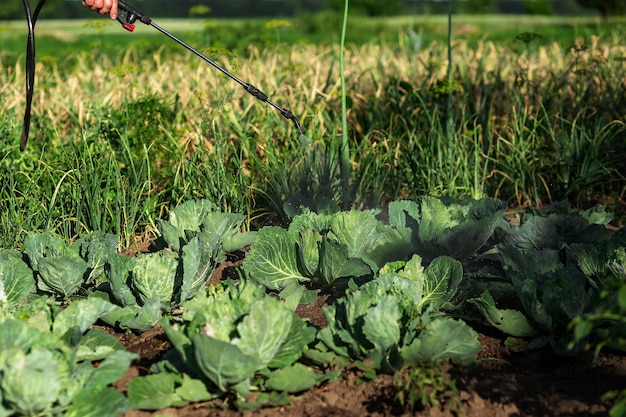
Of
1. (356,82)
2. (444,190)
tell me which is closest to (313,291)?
(444,190)

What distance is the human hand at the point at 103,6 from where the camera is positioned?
3080 millimetres

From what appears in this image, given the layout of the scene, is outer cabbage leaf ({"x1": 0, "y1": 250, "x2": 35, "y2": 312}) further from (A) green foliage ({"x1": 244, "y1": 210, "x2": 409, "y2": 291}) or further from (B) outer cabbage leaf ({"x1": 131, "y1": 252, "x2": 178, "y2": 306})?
(A) green foliage ({"x1": 244, "y1": 210, "x2": 409, "y2": 291})

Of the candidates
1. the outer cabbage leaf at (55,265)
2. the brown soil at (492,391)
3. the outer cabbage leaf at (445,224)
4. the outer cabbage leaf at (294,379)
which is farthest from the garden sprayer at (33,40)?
the outer cabbage leaf at (294,379)

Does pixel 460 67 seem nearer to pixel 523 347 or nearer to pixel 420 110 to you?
pixel 420 110

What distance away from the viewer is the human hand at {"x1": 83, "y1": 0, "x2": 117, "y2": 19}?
3.08m

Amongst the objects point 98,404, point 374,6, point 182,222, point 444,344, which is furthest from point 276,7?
point 98,404

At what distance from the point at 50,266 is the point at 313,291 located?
3.09 ft

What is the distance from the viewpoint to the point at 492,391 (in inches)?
89.1

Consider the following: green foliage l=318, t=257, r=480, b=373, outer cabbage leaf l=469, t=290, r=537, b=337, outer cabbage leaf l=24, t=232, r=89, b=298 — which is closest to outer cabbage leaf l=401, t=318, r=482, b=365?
green foliage l=318, t=257, r=480, b=373

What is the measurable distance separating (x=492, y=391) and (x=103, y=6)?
2.08 m

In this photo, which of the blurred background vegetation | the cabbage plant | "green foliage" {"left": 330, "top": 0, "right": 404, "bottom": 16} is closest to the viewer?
the cabbage plant

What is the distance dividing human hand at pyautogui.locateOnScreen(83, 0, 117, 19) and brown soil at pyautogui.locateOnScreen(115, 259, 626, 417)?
1410 millimetres

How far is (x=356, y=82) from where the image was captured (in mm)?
5621

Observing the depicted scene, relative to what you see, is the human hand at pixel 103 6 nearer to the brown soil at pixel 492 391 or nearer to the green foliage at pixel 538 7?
the brown soil at pixel 492 391
